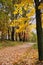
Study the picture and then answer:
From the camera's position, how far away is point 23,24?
46.7 feet

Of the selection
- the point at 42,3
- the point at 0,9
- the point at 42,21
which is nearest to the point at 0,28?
the point at 0,9

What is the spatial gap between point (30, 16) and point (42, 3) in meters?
2.10

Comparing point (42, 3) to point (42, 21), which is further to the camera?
point (42, 21)

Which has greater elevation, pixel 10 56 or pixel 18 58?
pixel 18 58

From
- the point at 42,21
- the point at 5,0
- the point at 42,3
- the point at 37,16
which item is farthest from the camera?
the point at 5,0

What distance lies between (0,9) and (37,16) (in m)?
22.9

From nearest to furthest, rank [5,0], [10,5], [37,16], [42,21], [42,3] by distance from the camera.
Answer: [42,3], [37,16], [42,21], [5,0], [10,5]

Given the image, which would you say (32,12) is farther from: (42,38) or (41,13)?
(42,38)

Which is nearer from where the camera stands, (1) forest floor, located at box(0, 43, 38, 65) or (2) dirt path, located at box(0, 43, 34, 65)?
(1) forest floor, located at box(0, 43, 38, 65)

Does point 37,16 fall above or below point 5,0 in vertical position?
below

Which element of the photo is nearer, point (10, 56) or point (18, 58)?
point (18, 58)

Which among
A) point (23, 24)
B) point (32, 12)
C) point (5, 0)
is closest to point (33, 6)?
point (32, 12)

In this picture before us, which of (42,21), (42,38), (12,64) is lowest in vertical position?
(12,64)

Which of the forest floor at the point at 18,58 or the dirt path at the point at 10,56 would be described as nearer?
the forest floor at the point at 18,58
